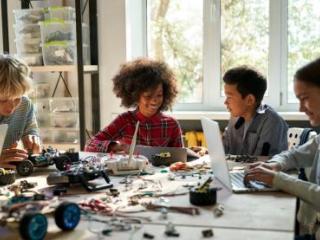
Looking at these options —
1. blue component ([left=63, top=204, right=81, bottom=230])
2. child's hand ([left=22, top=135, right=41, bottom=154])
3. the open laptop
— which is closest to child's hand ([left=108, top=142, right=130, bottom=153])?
child's hand ([left=22, top=135, right=41, bottom=154])

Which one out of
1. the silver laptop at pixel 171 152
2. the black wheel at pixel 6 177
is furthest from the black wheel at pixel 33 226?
the silver laptop at pixel 171 152

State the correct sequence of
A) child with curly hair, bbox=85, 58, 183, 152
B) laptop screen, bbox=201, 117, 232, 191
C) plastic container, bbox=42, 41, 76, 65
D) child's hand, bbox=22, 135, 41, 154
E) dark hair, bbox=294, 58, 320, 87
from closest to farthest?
laptop screen, bbox=201, 117, 232, 191 → dark hair, bbox=294, 58, 320, 87 → child's hand, bbox=22, 135, 41, 154 → child with curly hair, bbox=85, 58, 183, 152 → plastic container, bbox=42, 41, 76, 65

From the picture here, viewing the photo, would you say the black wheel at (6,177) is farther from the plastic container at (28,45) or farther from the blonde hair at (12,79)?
the plastic container at (28,45)

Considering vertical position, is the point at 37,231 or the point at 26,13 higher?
the point at 26,13

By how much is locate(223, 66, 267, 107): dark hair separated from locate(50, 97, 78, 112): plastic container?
1.31m

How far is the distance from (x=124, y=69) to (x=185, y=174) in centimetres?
105

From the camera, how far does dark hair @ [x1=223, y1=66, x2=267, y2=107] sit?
223 centimetres

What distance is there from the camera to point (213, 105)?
336 cm

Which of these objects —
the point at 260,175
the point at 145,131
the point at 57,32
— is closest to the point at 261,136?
the point at 145,131

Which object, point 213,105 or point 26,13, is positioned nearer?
point 26,13

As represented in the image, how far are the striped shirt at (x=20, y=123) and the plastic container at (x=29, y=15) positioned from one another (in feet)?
3.17

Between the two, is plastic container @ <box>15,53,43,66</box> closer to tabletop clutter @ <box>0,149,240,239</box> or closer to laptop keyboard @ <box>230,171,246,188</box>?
tabletop clutter @ <box>0,149,240,239</box>

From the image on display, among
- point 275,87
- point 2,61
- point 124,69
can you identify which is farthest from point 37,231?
point 275,87

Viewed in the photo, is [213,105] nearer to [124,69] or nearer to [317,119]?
[124,69]
